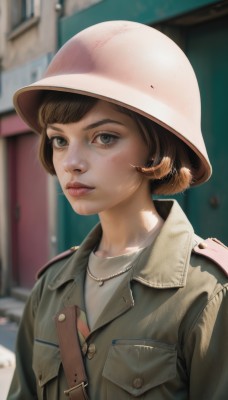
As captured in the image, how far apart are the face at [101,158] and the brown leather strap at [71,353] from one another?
0.93 feet

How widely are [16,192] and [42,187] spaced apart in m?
0.96

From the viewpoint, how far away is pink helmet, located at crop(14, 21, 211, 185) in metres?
1.48

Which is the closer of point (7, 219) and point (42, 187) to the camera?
point (42, 187)

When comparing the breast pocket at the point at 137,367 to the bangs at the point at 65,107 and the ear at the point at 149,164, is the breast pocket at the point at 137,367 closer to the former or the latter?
the ear at the point at 149,164

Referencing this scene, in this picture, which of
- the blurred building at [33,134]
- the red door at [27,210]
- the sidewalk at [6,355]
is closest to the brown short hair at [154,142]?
the blurred building at [33,134]

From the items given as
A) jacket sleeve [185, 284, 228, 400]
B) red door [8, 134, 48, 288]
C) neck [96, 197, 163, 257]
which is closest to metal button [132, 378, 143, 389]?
jacket sleeve [185, 284, 228, 400]

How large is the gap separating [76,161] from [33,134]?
6.32 meters

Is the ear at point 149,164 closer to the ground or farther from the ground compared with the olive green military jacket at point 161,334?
farther from the ground

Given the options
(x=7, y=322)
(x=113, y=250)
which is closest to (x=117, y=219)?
(x=113, y=250)

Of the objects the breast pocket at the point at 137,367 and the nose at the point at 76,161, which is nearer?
the breast pocket at the point at 137,367

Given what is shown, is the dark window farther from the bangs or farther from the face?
the face

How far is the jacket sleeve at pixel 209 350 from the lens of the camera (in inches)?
52.7

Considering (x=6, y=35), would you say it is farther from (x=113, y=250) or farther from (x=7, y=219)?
(x=113, y=250)

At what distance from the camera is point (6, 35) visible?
8.16m
